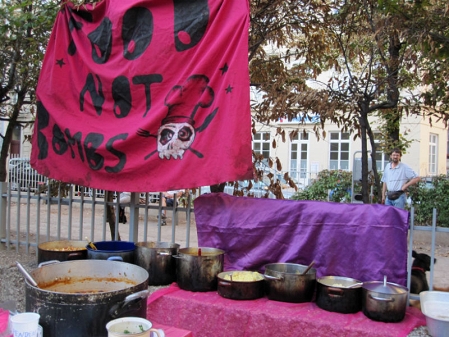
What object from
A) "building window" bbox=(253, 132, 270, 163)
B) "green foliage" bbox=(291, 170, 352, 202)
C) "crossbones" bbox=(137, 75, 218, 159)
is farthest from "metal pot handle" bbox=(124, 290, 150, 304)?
"green foliage" bbox=(291, 170, 352, 202)

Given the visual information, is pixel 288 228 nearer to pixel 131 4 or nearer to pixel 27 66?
pixel 131 4

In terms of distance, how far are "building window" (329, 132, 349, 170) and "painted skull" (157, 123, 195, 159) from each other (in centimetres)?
1760

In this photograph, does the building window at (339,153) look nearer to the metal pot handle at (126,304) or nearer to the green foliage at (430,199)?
the green foliage at (430,199)

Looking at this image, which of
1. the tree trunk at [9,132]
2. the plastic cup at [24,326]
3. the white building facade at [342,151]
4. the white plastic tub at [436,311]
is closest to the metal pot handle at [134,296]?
the plastic cup at [24,326]

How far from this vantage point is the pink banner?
12.7 ft

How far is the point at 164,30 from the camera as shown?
4309mm

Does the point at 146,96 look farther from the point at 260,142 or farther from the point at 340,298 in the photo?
the point at 260,142

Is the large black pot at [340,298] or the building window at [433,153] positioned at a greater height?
the building window at [433,153]

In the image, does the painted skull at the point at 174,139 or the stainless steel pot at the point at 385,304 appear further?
the painted skull at the point at 174,139

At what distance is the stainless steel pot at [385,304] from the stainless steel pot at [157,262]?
1.82m

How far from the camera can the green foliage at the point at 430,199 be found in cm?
1059

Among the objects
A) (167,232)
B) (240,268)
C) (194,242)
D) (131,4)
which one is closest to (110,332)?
(240,268)

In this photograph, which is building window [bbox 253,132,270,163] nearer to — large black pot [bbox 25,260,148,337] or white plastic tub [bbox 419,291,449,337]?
white plastic tub [bbox 419,291,449,337]

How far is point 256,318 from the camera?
3367 mm
